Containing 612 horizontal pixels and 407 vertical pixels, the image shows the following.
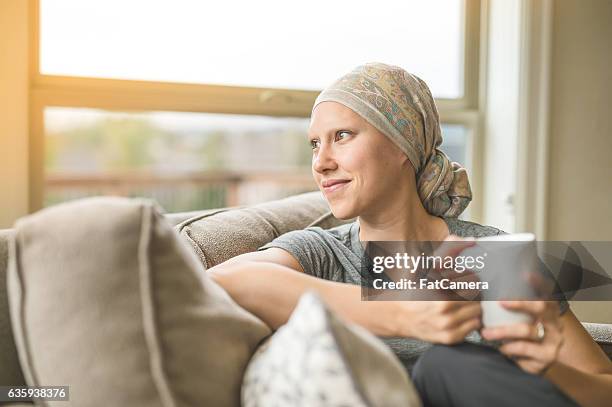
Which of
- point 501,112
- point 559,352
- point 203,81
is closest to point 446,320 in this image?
point 559,352

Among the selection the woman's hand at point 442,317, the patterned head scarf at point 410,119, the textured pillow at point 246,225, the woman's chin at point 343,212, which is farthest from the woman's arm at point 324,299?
the patterned head scarf at point 410,119

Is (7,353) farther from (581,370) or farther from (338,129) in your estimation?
(581,370)

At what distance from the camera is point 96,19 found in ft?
7.83

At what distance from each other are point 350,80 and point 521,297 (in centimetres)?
76

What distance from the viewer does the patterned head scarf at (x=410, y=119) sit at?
150 centimetres

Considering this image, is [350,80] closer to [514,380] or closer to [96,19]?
[514,380]

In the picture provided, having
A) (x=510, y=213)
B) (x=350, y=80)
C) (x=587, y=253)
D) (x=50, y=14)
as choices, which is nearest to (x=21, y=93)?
(x=50, y=14)

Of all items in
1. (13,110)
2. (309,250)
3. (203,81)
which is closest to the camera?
(309,250)

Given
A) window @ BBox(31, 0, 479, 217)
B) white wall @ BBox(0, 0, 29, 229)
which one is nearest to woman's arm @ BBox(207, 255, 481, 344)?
white wall @ BBox(0, 0, 29, 229)

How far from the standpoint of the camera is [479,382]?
2.86 ft

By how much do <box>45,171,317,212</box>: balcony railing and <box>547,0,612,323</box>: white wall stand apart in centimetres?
110

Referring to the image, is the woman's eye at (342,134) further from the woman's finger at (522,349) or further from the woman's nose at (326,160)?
the woman's finger at (522,349)

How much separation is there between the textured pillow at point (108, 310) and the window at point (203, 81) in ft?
5.05

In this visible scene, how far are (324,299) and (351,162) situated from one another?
51 centimetres
